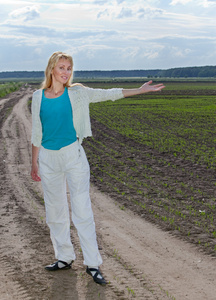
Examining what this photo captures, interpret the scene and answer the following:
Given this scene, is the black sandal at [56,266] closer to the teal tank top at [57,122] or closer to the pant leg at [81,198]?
the pant leg at [81,198]

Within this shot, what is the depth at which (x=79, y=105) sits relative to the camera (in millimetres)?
4395

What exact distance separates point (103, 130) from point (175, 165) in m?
9.16

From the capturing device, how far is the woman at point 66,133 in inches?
170

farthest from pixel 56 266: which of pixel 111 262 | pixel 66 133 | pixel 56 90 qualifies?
pixel 56 90

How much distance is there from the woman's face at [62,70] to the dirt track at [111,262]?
208 centimetres

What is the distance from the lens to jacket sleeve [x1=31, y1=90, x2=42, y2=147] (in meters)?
4.37

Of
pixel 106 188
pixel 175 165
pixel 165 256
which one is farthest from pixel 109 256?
pixel 175 165

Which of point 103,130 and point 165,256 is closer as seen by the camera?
point 165,256

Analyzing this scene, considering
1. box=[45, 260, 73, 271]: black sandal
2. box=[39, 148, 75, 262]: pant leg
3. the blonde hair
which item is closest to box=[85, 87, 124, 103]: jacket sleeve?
the blonde hair

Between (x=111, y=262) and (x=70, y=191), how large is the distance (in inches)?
47.9

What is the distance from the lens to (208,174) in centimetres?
1073

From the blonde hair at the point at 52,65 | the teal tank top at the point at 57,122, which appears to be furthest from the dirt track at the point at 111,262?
the blonde hair at the point at 52,65

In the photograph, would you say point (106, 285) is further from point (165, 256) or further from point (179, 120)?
point (179, 120)

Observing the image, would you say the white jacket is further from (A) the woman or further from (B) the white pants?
(B) the white pants
